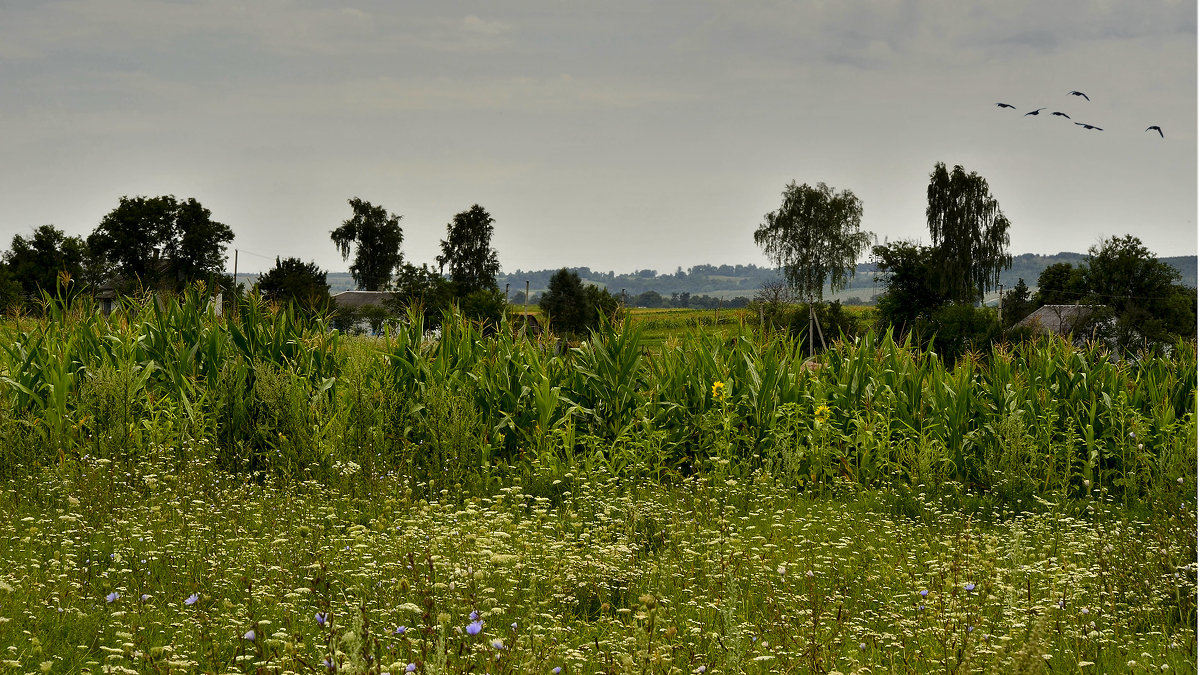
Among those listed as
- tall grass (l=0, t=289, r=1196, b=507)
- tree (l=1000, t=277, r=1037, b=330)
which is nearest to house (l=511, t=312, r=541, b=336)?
tall grass (l=0, t=289, r=1196, b=507)

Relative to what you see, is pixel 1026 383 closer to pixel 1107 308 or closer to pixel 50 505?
pixel 50 505

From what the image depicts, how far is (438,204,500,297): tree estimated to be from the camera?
245 feet

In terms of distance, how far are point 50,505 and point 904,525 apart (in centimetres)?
536

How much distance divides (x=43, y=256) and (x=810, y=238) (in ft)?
176

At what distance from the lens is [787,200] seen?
69062 mm

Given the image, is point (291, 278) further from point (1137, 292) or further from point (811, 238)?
point (1137, 292)

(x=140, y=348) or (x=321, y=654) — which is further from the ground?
(x=140, y=348)

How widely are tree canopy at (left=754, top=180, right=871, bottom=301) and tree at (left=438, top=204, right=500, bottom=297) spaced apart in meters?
21.3

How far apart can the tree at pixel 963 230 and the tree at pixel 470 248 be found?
33363 millimetres

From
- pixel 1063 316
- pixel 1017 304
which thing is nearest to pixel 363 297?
pixel 1017 304

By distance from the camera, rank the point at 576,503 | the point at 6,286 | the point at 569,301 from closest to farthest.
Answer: the point at 576,503 → the point at 6,286 → the point at 569,301

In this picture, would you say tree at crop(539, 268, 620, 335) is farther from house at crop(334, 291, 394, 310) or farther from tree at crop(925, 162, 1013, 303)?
tree at crop(925, 162, 1013, 303)

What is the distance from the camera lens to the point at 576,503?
6.27 m

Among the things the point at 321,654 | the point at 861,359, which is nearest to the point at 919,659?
the point at 321,654
